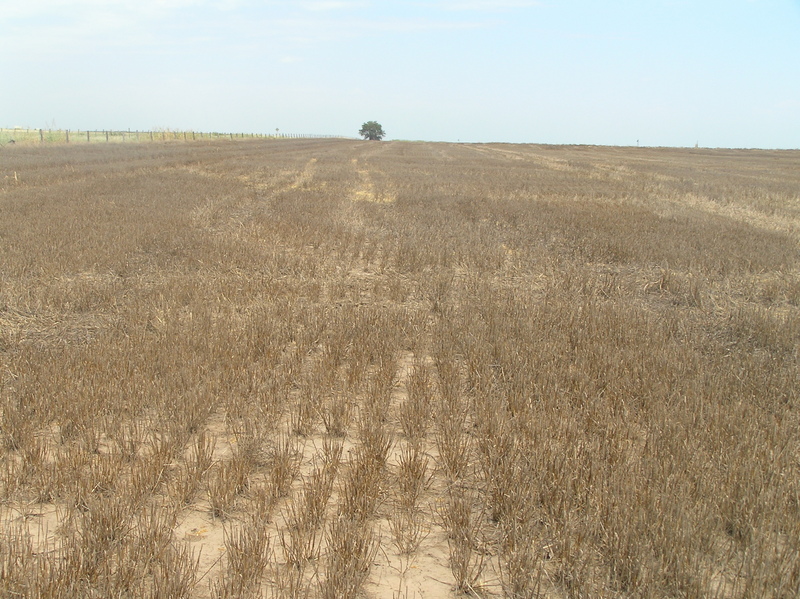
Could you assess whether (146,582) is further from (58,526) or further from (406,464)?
(406,464)

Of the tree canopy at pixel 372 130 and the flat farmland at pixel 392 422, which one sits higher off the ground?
the tree canopy at pixel 372 130

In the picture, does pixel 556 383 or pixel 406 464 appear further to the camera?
pixel 556 383

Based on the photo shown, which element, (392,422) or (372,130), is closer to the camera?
(392,422)

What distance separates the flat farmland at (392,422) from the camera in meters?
2.58

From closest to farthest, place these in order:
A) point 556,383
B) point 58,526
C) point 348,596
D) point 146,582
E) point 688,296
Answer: point 348,596 < point 146,582 < point 58,526 < point 556,383 < point 688,296

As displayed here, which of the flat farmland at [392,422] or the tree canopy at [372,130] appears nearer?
the flat farmland at [392,422]

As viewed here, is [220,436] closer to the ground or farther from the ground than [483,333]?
closer to the ground

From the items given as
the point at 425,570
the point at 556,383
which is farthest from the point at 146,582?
the point at 556,383

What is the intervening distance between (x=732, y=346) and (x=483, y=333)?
9.23ft

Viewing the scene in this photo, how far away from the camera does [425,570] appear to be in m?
2.67

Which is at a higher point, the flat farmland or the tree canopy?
the tree canopy

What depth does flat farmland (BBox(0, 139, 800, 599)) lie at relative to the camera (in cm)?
258

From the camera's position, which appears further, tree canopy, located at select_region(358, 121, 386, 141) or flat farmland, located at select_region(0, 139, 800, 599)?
tree canopy, located at select_region(358, 121, 386, 141)

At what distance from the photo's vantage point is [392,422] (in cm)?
424
